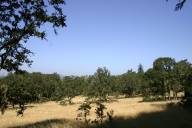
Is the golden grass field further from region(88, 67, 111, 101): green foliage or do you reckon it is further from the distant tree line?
region(88, 67, 111, 101): green foliage

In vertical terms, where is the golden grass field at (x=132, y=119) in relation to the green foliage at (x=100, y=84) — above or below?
below

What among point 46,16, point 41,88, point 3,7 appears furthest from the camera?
point 41,88

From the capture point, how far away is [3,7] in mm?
17203

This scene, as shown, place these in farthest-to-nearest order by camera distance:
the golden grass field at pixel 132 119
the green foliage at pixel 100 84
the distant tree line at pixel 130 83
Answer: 1. the green foliage at pixel 100 84
2. the distant tree line at pixel 130 83
3. the golden grass field at pixel 132 119

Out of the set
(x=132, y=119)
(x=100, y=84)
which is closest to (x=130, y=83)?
(x=100, y=84)

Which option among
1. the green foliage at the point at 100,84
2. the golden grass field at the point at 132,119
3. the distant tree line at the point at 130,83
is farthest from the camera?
the green foliage at the point at 100,84

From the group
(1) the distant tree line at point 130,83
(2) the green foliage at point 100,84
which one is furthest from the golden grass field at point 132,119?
(2) the green foliage at point 100,84

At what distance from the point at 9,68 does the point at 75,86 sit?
4822 inches

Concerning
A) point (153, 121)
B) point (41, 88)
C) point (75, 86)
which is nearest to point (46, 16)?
point (153, 121)

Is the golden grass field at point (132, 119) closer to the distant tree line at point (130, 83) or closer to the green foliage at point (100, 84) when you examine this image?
the distant tree line at point (130, 83)

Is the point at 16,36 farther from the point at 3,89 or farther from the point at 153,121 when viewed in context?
the point at 153,121

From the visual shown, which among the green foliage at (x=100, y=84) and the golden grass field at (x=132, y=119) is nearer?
the golden grass field at (x=132, y=119)

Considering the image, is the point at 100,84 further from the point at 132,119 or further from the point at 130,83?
the point at 132,119

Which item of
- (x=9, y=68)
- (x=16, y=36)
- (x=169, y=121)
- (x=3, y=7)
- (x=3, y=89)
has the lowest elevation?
(x=169, y=121)
